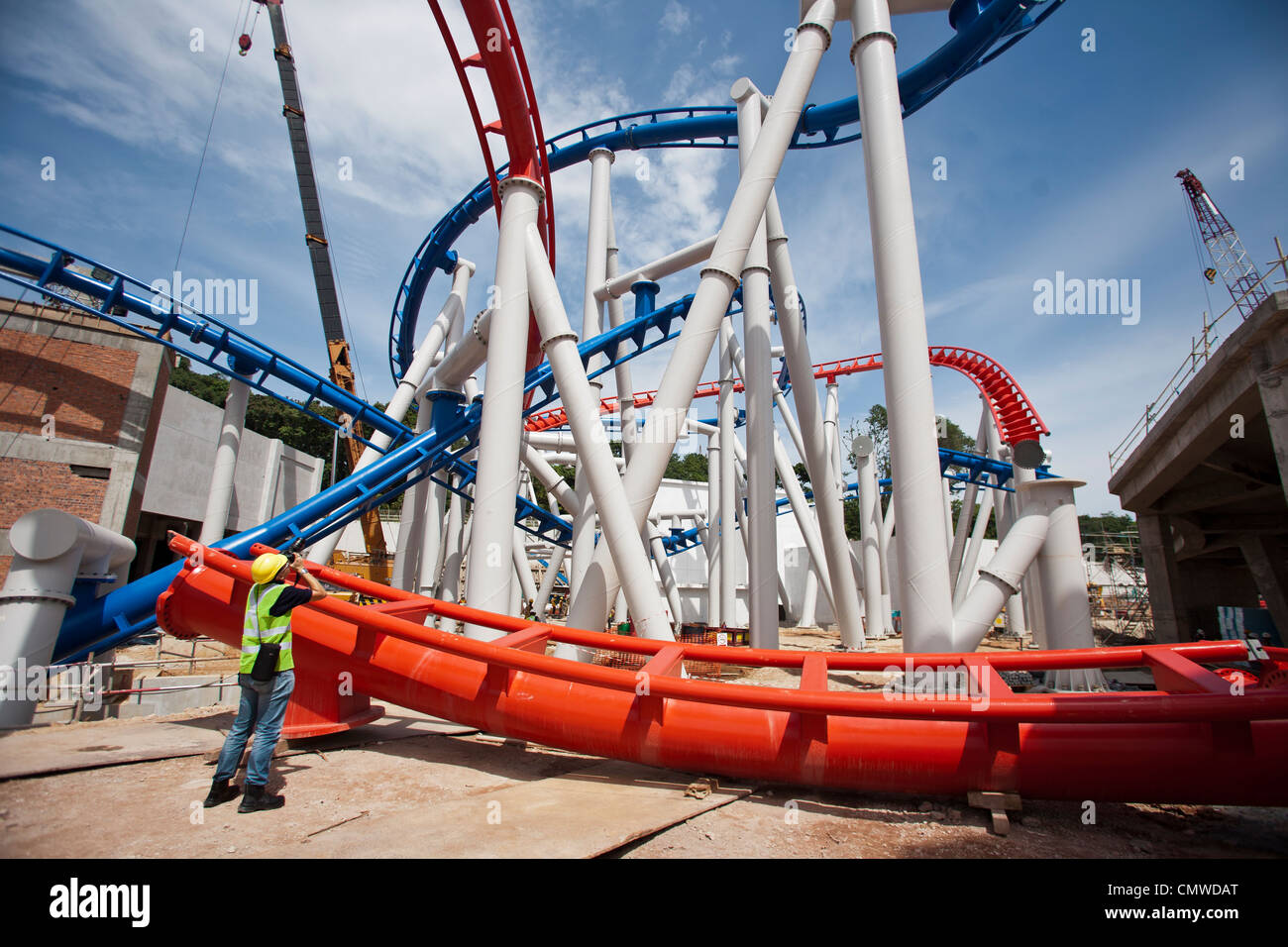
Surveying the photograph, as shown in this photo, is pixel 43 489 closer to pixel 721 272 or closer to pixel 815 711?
pixel 721 272

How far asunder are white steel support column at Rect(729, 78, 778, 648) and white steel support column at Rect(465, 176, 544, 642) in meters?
3.21

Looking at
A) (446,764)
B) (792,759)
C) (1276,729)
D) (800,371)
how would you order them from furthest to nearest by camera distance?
(800,371)
(446,764)
(792,759)
(1276,729)

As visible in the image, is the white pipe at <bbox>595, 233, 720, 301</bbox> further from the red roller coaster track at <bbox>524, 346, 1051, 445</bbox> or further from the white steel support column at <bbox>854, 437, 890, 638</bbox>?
the white steel support column at <bbox>854, 437, 890, 638</bbox>

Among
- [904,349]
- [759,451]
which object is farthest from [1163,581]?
[904,349]

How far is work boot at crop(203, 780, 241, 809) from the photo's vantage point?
324cm

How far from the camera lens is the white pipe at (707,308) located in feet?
20.2

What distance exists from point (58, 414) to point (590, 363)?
12399 millimetres

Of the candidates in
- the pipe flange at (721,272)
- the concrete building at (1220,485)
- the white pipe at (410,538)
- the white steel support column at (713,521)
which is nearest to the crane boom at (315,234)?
the white pipe at (410,538)

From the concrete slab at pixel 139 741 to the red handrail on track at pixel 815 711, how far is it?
0.66 metres

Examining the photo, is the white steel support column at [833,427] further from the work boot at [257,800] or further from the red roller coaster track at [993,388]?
the work boot at [257,800]
